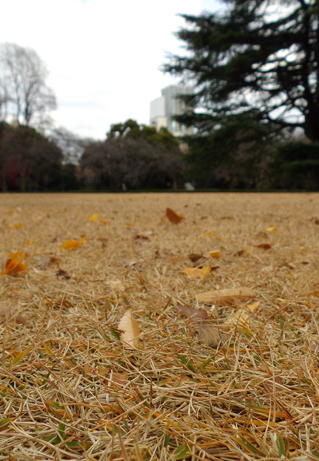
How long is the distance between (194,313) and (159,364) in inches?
8.1

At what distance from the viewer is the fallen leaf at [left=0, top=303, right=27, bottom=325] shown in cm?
72

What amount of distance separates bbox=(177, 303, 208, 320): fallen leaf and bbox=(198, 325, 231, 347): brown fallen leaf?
0.07m

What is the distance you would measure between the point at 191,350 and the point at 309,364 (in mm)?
216

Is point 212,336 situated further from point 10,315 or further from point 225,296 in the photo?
point 10,315

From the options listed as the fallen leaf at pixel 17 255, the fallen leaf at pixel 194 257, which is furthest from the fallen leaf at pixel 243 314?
the fallen leaf at pixel 17 255

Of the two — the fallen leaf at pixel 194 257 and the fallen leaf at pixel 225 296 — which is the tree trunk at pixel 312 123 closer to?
the fallen leaf at pixel 194 257

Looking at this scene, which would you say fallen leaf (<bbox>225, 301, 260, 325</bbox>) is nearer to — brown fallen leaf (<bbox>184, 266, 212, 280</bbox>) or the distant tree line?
brown fallen leaf (<bbox>184, 266, 212, 280</bbox>)

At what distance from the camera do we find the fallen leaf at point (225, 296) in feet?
2.65

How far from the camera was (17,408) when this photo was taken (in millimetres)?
459

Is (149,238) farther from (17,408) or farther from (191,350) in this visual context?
Result: (17,408)

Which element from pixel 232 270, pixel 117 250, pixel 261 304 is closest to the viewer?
pixel 261 304

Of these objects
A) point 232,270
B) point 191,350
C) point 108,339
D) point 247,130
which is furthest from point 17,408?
point 247,130

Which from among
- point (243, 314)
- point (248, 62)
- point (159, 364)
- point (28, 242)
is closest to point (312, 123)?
point (248, 62)

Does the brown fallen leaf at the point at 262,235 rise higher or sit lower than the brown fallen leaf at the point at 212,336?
higher
